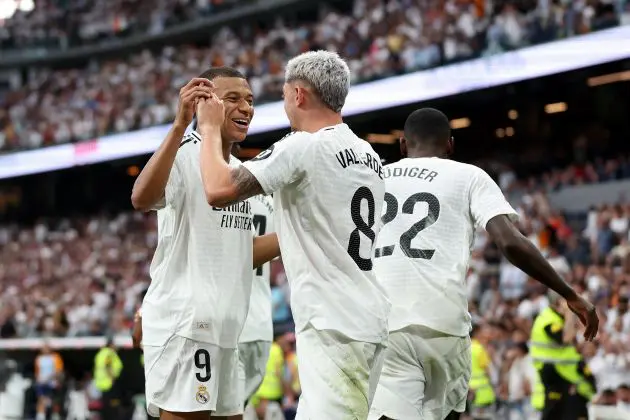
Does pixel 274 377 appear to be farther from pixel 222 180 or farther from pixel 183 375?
pixel 222 180

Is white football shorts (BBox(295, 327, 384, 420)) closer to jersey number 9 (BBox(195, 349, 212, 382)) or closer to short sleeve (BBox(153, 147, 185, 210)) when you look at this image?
jersey number 9 (BBox(195, 349, 212, 382))

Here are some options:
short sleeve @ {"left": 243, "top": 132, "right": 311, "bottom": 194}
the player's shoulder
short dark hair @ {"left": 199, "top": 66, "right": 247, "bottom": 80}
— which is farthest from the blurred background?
short sleeve @ {"left": 243, "top": 132, "right": 311, "bottom": 194}

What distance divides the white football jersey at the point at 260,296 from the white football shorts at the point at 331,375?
220 centimetres

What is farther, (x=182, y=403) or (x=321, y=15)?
(x=321, y=15)

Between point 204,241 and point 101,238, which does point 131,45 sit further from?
point 204,241

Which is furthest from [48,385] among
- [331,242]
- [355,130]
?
[331,242]

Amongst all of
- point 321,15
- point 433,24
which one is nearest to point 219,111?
point 433,24

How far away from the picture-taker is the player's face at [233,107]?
518cm

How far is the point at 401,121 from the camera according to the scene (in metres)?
22.4

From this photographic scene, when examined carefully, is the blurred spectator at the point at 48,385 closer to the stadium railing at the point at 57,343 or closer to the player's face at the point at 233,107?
the stadium railing at the point at 57,343

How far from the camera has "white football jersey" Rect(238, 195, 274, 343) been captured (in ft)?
21.7

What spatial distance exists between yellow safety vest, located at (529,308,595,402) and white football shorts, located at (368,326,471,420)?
210 inches

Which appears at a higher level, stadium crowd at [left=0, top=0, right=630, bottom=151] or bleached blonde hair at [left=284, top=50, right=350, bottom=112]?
stadium crowd at [left=0, top=0, right=630, bottom=151]

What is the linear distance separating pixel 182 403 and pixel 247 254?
848 mm
